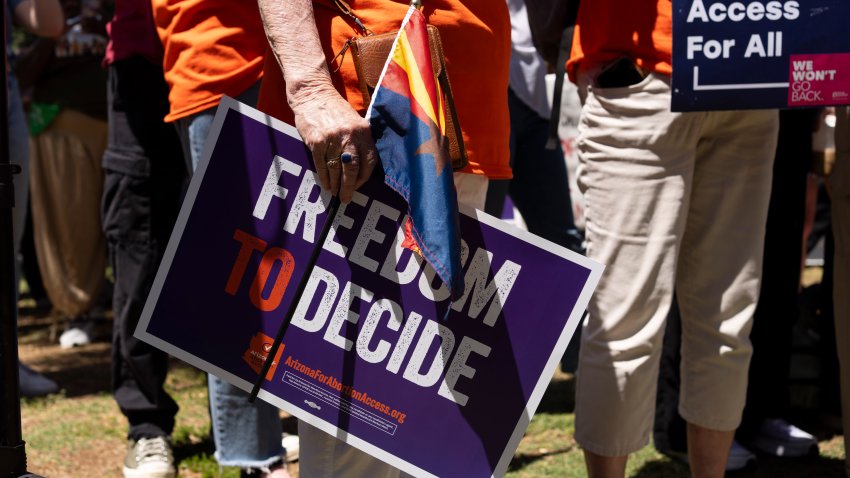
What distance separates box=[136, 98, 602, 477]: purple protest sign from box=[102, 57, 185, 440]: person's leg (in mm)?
1234

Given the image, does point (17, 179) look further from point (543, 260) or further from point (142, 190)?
point (543, 260)

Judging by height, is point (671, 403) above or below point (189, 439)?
above

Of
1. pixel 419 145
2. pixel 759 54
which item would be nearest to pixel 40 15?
pixel 419 145

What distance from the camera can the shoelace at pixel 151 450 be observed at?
3107 mm

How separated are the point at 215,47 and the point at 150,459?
1304mm

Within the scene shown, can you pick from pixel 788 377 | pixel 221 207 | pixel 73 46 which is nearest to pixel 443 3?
pixel 221 207

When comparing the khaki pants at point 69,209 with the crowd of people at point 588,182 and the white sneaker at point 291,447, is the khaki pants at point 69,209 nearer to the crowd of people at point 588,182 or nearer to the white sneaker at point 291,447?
the crowd of people at point 588,182

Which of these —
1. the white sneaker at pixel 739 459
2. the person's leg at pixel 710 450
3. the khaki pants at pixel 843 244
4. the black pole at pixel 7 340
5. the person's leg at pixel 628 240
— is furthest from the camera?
the white sneaker at pixel 739 459

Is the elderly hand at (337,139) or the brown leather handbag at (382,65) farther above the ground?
the brown leather handbag at (382,65)

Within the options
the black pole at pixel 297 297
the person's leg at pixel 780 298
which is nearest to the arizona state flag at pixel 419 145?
the black pole at pixel 297 297

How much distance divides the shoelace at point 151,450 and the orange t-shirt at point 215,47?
112cm

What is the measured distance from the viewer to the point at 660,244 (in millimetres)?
2379

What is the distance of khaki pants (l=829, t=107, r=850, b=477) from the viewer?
2766mm

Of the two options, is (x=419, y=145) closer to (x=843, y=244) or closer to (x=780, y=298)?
(x=843, y=244)
